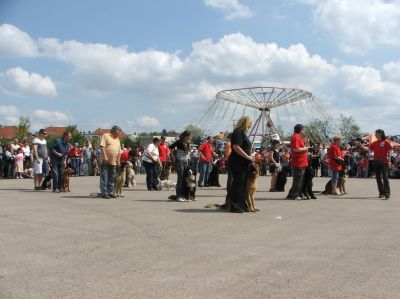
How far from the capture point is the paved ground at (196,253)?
4.98 meters

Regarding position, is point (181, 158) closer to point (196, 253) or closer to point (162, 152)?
point (162, 152)

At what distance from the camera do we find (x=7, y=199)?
13203 millimetres

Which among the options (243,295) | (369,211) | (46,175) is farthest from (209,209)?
(46,175)

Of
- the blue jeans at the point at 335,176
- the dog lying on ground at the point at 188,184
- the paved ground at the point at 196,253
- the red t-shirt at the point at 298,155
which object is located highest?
the red t-shirt at the point at 298,155

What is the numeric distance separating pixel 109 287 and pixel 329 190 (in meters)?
11.8

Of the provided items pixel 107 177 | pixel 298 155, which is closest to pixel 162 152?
pixel 107 177

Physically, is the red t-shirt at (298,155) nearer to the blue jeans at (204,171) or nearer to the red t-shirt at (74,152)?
the blue jeans at (204,171)

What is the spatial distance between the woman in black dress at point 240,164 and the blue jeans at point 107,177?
13.5ft

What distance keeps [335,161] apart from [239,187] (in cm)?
568

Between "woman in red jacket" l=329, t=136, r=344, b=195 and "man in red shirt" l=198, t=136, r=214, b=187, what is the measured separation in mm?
4707

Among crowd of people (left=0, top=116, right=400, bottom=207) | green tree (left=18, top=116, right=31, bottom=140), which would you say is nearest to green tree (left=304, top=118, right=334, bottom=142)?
crowd of people (left=0, top=116, right=400, bottom=207)

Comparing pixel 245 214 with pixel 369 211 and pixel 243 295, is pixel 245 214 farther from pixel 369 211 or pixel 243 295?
pixel 243 295

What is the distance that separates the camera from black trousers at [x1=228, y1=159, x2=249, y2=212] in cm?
1064

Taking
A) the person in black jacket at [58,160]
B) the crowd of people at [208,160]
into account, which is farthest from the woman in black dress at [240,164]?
the person in black jacket at [58,160]
